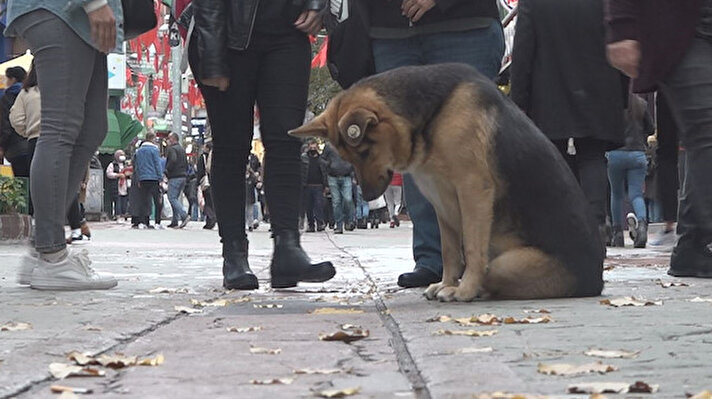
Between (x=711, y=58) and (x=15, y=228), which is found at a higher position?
(x=711, y=58)

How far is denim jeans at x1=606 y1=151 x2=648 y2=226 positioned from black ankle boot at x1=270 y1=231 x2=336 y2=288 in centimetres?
699

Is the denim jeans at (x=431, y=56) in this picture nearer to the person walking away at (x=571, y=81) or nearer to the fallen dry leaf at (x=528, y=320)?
the person walking away at (x=571, y=81)

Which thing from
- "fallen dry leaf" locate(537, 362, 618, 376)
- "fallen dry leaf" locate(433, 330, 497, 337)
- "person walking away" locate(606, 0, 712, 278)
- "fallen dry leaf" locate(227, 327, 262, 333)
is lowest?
Result: "fallen dry leaf" locate(227, 327, 262, 333)

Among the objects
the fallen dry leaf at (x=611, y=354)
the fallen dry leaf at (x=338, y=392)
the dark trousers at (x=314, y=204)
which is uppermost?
the fallen dry leaf at (x=611, y=354)

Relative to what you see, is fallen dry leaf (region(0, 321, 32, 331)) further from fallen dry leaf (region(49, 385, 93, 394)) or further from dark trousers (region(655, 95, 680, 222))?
dark trousers (region(655, 95, 680, 222))

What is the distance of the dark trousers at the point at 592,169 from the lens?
24.0 ft

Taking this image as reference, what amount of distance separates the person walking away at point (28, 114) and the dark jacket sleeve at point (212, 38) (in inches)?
223

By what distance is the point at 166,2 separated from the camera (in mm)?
7992

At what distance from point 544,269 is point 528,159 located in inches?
16.5

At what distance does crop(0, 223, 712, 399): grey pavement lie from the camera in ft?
8.79

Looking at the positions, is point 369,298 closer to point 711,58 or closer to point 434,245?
point 434,245

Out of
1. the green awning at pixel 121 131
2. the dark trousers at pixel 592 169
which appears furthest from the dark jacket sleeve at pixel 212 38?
the green awning at pixel 121 131

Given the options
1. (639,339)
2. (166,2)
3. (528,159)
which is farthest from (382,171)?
(166,2)

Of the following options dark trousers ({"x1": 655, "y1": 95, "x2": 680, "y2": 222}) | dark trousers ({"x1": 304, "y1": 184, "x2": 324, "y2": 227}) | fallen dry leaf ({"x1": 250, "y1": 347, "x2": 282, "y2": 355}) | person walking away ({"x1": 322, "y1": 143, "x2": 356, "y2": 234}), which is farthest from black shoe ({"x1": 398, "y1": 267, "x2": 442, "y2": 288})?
dark trousers ({"x1": 304, "y1": 184, "x2": 324, "y2": 227})
